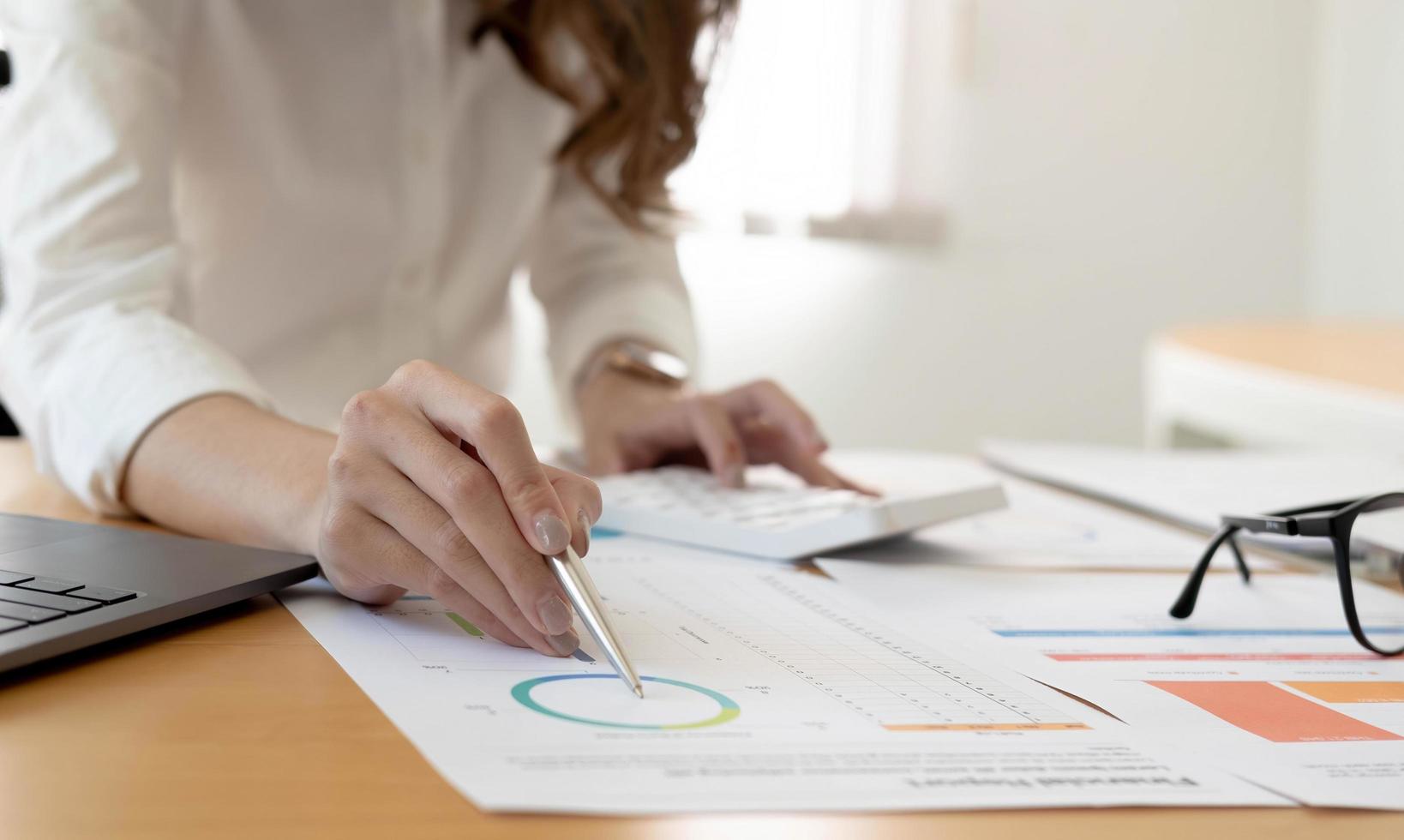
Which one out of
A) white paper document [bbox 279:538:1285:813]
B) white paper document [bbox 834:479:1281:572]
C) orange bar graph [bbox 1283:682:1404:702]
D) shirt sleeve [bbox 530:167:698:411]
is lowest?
white paper document [bbox 834:479:1281:572]

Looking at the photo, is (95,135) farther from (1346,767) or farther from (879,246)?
(879,246)

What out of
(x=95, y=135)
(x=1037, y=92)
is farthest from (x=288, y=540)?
(x=1037, y=92)

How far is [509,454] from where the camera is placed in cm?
44

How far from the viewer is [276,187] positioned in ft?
3.27

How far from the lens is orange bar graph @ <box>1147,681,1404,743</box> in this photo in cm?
40

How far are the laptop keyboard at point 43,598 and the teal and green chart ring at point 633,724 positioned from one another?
163 millimetres

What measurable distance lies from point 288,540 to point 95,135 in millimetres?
340

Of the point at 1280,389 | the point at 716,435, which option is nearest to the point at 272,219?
the point at 716,435

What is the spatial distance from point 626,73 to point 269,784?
85cm

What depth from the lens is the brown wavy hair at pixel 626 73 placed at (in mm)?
1039

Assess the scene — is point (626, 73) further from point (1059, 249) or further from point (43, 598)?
point (1059, 249)

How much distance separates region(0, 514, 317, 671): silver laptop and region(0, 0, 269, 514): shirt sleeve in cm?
9

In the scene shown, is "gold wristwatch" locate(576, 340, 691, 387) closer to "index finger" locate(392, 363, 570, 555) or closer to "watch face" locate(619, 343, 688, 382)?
A: "watch face" locate(619, 343, 688, 382)

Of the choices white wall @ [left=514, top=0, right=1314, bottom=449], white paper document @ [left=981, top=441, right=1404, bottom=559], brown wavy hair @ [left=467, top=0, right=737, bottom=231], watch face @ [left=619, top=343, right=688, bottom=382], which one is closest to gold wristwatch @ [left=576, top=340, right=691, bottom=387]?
watch face @ [left=619, top=343, right=688, bottom=382]
